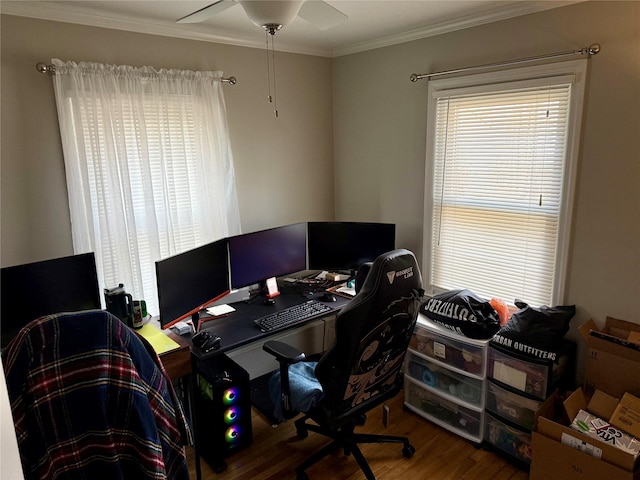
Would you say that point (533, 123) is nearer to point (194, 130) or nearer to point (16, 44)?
point (194, 130)

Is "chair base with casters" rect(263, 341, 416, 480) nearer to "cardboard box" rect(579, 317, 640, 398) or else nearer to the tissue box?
the tissue box

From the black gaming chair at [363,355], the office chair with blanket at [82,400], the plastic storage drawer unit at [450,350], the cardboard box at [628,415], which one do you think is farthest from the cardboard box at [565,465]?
the office chair with blanket at [82,400]

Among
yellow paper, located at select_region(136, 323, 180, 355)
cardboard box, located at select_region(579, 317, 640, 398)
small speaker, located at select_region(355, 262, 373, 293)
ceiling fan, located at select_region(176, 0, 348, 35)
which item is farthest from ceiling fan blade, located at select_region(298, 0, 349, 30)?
cardboard box, located at select_region(579, 317, 640, 398)

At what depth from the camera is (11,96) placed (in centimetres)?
214

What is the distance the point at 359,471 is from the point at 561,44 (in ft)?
8.13

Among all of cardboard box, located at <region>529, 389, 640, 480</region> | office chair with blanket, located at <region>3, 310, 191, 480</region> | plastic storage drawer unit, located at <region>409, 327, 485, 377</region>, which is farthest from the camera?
plastic storage drawer unit, located at <region>409, 327, 485, 377</region>

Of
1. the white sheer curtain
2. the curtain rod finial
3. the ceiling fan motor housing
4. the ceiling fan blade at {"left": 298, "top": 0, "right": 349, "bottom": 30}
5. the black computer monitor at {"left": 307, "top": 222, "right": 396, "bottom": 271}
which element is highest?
the ceiling fan blade at {"left": 298, "top": 0, "right": 349, "bottom": 30}

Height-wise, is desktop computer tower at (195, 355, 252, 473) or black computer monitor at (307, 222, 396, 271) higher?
black computer monitor at (307, 222, 396, 271)

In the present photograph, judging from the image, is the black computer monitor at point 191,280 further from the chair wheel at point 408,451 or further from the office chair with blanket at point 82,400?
the chair wheel at point 408,451

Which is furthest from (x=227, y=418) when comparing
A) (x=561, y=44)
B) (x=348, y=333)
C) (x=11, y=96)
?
(x=561, y=44)

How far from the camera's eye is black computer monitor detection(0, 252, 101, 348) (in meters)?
1.92

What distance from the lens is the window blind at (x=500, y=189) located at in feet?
7.88

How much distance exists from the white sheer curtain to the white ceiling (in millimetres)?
239

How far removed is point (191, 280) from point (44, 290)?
662 mm
